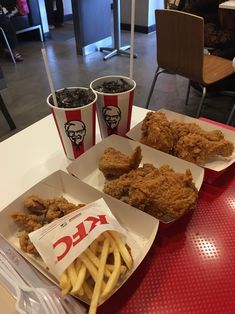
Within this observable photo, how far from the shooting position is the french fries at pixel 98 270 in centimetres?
46

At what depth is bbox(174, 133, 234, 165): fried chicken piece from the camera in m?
0.75

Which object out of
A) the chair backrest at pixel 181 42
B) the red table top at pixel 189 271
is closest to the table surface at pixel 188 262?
the red table top at pixel 189 271

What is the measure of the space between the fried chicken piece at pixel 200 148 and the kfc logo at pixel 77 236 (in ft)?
1.05

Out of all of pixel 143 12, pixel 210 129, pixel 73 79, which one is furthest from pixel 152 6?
pixel 210 129

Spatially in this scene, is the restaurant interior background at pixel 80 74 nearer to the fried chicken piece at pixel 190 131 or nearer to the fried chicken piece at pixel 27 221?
the fried chicken piece at pixel 190 131

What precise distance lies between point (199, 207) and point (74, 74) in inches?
114

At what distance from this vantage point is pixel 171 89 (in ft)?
9.70

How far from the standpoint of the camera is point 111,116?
32.6 inches

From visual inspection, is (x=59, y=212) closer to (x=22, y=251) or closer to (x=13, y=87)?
(x=22, y=251)

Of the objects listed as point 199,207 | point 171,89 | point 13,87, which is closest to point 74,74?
point 13,87

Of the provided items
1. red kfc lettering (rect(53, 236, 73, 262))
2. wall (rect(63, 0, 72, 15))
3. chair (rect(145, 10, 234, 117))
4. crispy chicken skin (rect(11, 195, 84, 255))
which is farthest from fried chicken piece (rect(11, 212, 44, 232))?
wall (rect(63, 0, 72, 15))

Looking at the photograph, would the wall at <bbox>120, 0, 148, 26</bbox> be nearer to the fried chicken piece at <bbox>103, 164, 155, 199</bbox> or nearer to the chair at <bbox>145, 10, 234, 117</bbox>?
the chair at <bbox>145, 10, 234, 117</bbox>

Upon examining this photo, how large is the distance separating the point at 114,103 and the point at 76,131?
13 centimetres

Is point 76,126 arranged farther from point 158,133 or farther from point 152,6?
point 152,6
